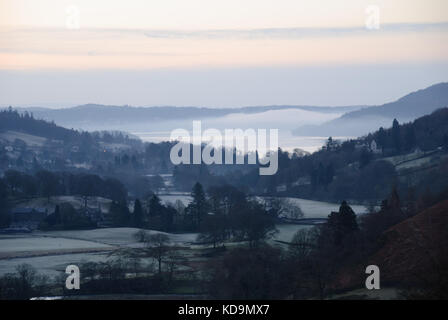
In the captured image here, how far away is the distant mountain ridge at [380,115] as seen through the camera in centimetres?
5084

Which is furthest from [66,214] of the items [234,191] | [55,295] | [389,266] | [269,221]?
[389,266]

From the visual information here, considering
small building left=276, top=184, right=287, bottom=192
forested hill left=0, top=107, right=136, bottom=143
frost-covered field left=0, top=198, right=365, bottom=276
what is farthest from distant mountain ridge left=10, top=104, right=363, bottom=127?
frost-covered field left=0, top=198, right=365, bottom=276

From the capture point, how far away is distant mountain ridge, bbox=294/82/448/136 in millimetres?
50844

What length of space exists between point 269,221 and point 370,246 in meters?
6.17

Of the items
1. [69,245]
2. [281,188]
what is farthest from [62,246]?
[281,188]

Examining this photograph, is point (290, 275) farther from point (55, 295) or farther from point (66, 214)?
point (66, 214)

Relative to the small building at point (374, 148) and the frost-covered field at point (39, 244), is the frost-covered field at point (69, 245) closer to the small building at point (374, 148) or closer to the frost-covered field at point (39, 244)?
the frost-covered field at point (39, 244)

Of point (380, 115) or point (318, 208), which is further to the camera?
point (380, 115)

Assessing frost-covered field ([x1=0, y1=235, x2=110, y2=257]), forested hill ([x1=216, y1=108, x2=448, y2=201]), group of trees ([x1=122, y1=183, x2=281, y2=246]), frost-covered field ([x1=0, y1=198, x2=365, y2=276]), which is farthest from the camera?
forested hill ([x1=216, y1=108, x2=448, y2=201])

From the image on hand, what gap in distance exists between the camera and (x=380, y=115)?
171ft

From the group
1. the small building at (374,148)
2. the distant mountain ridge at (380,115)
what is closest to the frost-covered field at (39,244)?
the small building at (374,148)

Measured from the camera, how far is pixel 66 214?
96.2 ft

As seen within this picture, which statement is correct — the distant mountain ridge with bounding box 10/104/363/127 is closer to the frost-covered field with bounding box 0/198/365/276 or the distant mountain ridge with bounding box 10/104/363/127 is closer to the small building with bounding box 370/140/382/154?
the small building with bounding box 370/140/382/154

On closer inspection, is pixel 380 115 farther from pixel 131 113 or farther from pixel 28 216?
pixel 28 216
